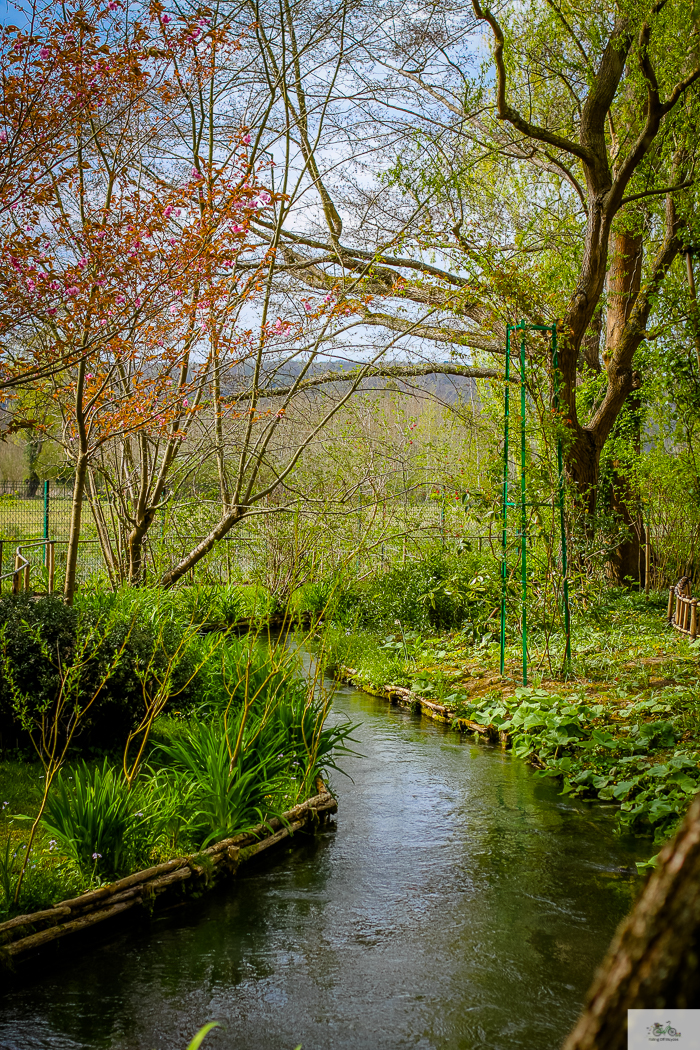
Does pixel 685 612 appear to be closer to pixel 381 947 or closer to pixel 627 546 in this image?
pixel 627 546

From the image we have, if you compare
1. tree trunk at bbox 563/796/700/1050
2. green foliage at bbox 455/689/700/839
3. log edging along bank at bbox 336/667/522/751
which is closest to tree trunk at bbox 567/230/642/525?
log edging along bank at bbox 336/667/522/751

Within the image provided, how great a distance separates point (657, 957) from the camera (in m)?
0.91

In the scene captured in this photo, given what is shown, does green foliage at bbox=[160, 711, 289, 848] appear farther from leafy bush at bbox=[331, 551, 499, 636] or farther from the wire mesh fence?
leafy bush at bbox=[331, 551, 499, 636]

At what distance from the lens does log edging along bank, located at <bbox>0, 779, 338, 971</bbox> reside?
9.61ft

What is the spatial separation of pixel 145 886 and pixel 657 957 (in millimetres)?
2935

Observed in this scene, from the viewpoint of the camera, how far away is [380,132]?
769cm

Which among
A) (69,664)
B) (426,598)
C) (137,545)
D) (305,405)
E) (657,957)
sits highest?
(305,405)

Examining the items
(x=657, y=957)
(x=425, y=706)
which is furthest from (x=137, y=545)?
(x=657, y=957)

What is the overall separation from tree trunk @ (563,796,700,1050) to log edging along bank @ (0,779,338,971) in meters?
2.59

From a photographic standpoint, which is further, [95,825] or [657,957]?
[95,825]

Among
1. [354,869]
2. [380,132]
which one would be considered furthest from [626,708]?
[380,132]

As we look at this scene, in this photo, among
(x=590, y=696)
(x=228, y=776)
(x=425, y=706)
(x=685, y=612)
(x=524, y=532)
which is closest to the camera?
(x=228, y=776)

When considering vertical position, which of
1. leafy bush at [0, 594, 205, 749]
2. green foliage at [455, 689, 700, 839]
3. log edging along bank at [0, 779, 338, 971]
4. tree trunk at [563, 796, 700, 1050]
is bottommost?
log edging along bank at [0, 779, 338, 971]

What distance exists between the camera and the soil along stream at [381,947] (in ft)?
8.53
